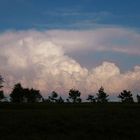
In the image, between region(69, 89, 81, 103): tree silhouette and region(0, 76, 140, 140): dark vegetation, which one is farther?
region(69, 89, 81, 103): tree silhouette

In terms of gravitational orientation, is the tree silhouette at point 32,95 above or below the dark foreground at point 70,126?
above

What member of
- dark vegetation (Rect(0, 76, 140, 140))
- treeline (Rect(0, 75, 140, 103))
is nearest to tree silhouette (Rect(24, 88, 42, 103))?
treeline (Rect(0, 75, 140, 103))

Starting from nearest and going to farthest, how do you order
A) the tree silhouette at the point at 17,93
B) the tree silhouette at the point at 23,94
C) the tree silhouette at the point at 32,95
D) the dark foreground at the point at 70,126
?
the dark foreground at the point at 70,126
the tree silhouette at the point at 17,93
the tree silhouette at the point at 23,94
the tree silhouette at the point at 32,95

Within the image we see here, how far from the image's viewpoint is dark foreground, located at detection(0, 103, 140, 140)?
39.9 meters

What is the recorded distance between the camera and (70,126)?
4428 centimetres

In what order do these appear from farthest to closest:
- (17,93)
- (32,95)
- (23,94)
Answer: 1. (32,95)
2. (23,94)
3. (17,93)

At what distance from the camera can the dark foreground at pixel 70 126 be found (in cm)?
3994

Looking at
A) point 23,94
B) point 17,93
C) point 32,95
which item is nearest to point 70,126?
point 17,93

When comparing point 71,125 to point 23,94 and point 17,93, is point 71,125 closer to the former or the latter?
point 17,93

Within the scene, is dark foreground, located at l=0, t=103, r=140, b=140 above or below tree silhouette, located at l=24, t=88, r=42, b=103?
below

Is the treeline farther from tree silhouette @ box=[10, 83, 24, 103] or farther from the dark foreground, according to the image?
the dark foreground

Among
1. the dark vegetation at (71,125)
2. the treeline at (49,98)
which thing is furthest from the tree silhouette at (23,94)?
the dark vegetation at (71,125)

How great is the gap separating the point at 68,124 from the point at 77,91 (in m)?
91.3

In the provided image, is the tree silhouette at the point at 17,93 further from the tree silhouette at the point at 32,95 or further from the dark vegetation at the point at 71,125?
the dark vegetation at the point at 71,125
